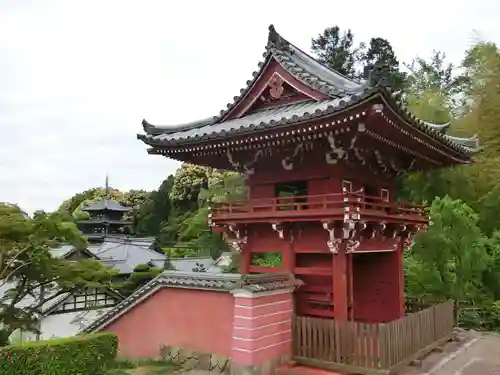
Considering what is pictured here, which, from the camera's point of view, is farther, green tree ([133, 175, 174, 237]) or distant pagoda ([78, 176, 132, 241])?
green tree ([133, 175, 174, 237])

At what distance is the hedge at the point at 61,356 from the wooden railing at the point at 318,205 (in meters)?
4.12

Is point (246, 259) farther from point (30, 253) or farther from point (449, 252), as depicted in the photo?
point (449, 252)

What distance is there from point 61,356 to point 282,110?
7369 millimetres

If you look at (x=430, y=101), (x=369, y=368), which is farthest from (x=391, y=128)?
(x=430, y=101)

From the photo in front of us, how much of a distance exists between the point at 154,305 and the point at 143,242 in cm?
3019

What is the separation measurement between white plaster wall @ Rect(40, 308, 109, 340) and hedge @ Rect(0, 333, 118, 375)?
44.9ft

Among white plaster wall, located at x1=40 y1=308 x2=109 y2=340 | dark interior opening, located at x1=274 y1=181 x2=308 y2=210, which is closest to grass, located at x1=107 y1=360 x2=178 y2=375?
dark interior opening, located at x1=274 y1=181 x2=308 y2=210

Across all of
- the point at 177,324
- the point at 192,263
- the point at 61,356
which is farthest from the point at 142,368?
the point at 192,263

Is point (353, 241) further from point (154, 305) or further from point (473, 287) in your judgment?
point (473, 287)

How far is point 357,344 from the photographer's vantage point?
376 inches

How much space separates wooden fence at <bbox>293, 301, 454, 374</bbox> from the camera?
30.9 feet

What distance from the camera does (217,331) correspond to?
34.0ft

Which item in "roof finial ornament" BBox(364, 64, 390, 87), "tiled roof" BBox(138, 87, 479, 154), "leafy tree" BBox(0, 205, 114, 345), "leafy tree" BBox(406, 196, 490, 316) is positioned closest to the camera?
"roof finial ornament" BBox(364, 64, 390, 87)

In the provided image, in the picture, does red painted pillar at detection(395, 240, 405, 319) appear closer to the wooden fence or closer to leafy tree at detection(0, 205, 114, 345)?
the wooden fence
